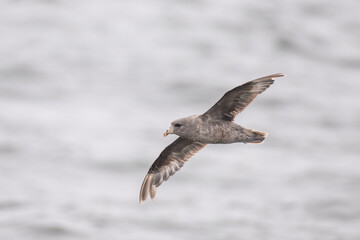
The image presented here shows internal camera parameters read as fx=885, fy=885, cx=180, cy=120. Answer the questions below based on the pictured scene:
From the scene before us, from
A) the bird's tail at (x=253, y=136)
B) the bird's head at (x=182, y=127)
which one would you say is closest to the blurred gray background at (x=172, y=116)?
the bird's head at (x=182, y=127)

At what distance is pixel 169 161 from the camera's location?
38.7 ft

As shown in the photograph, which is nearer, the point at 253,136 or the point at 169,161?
the point at 253,136

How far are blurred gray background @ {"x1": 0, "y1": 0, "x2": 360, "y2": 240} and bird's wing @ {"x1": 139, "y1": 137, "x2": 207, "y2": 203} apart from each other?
9.35 m

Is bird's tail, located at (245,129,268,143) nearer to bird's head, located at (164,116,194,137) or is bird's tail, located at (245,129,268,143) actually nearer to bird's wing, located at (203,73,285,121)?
bird's wing, located at (203,73,285,121)

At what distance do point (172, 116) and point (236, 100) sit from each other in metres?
16.2

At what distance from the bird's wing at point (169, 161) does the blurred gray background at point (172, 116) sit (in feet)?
30.7

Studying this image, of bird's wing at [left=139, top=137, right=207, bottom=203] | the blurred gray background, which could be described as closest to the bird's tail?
bird's wing at [left=139, top=137, right=207, bottom=203]

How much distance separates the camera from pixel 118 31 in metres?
34.5

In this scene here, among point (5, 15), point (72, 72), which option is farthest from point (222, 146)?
point (5, 15)

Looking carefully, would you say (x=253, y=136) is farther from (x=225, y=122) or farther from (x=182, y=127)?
(x=182, y=127)

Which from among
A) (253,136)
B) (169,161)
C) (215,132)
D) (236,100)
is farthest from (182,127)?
(169,161)

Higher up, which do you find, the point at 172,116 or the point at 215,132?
the point at 172,116

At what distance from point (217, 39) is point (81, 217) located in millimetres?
12751

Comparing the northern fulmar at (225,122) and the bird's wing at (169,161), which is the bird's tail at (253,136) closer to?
the northern fulmar at (225,122)
